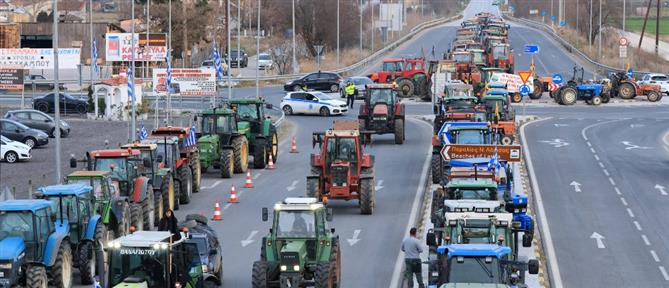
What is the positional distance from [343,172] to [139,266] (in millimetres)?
15971

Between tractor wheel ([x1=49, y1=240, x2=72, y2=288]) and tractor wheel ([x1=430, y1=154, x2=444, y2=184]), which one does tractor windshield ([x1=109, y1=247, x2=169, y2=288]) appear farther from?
tractor wheel ([x1=430, y1=154, x2=444, y2=184])

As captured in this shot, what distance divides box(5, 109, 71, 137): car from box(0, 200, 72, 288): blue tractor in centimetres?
3611

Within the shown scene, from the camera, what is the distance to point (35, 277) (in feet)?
83.6

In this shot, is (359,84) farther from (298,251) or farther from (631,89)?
(298,251)

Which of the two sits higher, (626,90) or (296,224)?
(626,90)

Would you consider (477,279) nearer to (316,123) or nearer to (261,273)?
(261,273)

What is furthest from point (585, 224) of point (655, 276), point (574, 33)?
point (574, 33)

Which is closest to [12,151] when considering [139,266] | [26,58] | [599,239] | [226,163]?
[226,163]

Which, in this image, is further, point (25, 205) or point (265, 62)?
point (265, 62)

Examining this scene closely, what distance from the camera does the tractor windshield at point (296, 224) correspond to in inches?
1040

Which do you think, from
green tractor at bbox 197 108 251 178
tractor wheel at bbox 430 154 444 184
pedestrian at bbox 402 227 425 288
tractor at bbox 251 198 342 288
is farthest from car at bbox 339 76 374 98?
tractor at bbox 251 198 342 288

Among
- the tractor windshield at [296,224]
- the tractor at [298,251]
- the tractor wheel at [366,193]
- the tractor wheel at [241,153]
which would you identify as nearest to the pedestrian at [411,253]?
the tractor at [298,251]

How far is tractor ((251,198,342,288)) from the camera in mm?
25625

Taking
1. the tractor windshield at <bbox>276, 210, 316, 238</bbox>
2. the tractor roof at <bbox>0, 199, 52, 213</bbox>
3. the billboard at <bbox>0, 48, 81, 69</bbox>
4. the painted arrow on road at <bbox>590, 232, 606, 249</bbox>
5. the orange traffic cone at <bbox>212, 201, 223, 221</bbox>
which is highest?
the billboard at <bbox>0, 48, 81, 69</bbox>
